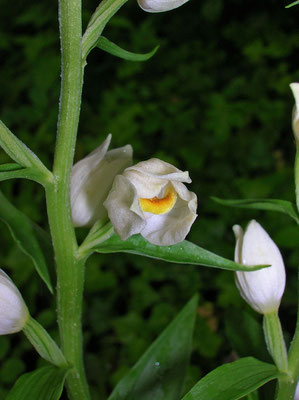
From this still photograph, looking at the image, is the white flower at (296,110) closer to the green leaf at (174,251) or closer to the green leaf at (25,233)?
the green leaf at (174,251)

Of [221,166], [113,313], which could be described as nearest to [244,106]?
[221,166]

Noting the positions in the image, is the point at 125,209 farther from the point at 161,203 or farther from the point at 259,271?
the point at 259,271

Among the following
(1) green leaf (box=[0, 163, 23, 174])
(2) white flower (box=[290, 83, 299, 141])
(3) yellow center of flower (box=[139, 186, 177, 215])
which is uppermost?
(2) white flower (box=[290, 83, 299, 141])

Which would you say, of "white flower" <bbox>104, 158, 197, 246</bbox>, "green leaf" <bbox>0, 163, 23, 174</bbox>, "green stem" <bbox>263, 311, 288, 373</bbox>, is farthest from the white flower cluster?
"green stem" <bbox>263, 311, 288, 373</bbox>

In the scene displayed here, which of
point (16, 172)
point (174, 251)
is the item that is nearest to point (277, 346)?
point (174, 251)

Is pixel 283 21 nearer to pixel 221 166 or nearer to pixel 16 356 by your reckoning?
pixel 221 166

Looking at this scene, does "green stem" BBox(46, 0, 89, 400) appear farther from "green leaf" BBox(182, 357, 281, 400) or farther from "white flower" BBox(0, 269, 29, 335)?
"green leaf" BBox(182, 357, 281, 400)
